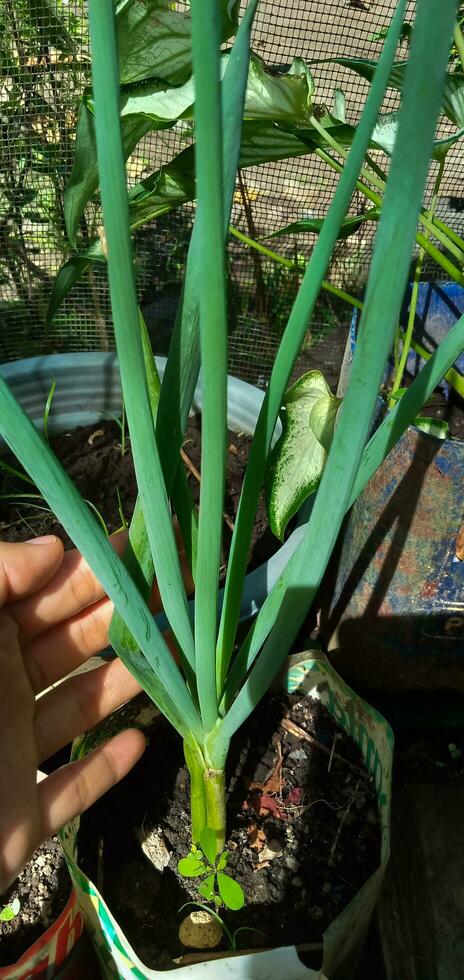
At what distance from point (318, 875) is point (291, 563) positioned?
37cm

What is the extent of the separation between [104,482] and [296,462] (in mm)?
511

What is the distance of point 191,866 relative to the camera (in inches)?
23.3

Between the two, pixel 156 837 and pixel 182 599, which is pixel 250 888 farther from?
pixel 182 599

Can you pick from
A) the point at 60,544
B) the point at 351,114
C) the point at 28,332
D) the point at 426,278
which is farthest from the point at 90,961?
the point at 351,114

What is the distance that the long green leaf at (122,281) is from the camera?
27 centimetres

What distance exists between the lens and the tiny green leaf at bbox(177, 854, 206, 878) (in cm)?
59

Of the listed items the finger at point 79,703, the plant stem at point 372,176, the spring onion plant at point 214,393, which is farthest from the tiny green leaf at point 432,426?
the finger at point 79,703

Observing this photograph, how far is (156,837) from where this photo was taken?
67 centimetres

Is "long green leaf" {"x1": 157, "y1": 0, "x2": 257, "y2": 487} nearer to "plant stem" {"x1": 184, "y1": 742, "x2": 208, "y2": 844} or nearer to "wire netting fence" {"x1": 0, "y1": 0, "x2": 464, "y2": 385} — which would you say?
"plant stem" {"x1": 184, "y1": 742, "x2": 208, "y2": 844}

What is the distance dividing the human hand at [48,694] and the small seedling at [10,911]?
148 mm

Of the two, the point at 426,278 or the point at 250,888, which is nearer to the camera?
the point at 250,888

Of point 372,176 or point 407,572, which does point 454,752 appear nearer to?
point 407,572

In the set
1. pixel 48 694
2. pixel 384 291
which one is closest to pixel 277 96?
pixel 384 291

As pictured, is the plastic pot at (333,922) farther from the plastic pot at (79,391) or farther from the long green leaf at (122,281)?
the plastic pot at (79,391)
